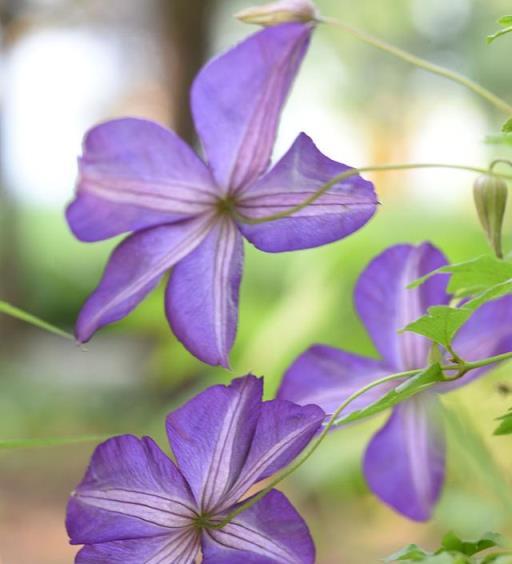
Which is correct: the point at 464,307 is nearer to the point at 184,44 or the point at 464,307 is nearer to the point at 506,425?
the point at 506,425

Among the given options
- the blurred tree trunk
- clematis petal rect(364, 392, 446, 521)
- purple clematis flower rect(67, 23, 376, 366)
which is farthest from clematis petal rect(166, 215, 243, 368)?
the blurred tree trunk

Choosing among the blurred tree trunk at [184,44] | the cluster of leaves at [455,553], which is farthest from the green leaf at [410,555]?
the blurred tree trunk at [184,44]

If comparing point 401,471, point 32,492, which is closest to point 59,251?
point 32,492

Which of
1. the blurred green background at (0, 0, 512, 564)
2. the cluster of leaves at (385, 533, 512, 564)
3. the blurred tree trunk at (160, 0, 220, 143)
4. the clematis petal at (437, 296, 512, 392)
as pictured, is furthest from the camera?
the blurred tree trunk at (160, 0, 220, 143)

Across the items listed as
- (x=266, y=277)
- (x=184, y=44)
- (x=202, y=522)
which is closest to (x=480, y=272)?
(x=202, y=522)

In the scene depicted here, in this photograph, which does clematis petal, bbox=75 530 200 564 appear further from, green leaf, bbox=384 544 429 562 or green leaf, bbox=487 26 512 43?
green leaf, bbox=487 26 512 43

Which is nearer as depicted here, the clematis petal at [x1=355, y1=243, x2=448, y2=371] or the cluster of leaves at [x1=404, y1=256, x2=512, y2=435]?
the cluster of leaves at [x1=404, y1=256, x2=512, y2=435]

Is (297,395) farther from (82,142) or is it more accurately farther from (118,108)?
(118,108)
